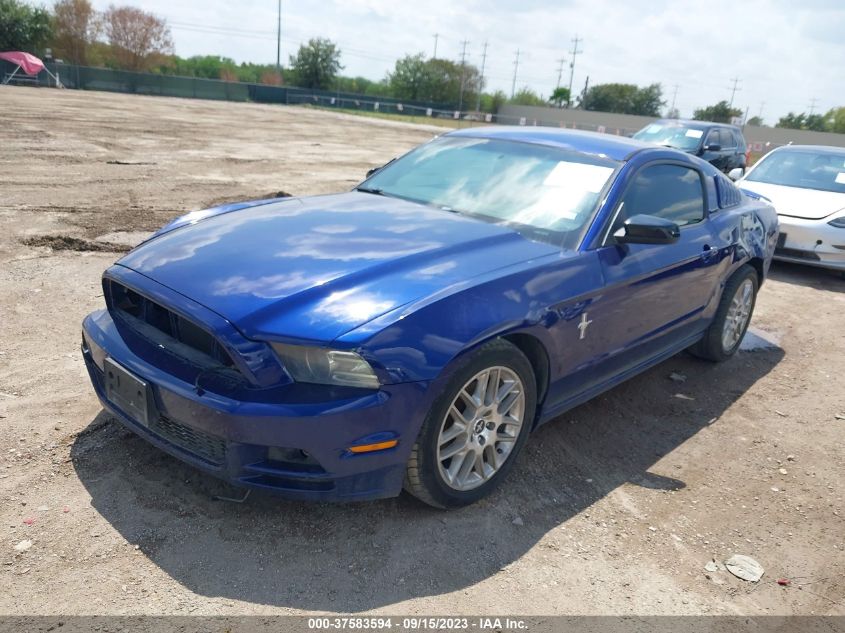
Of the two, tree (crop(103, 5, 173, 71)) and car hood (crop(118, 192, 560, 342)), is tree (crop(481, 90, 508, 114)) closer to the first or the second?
tree (crop(103, 5, 173, 71))

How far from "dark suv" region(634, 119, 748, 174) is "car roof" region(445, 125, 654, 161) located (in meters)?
9.59

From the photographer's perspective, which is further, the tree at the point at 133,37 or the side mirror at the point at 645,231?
the tree at the point at 133,37

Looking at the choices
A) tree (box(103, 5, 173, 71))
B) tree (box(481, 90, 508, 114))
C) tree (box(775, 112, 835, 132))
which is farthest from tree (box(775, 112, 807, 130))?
tree (box(103, 5, 173, 71))

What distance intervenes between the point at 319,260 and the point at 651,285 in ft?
6.44

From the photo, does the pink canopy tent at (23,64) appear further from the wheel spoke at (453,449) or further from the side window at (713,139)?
the wheel spoke at (453,449)

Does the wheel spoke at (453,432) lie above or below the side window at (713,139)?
below

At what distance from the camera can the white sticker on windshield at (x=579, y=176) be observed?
3859 millimetres

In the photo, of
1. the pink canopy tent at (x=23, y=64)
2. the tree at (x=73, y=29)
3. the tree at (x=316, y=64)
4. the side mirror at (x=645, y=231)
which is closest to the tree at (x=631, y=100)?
the tree at (x=316, y=64)

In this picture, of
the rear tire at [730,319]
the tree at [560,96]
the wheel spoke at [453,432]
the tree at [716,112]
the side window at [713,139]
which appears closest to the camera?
the wheel spoke at [453,432]

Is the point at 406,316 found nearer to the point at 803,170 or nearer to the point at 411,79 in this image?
the point at 803,170

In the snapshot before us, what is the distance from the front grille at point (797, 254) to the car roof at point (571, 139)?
483 centimetres

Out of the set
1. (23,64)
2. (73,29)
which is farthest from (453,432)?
(73,29)

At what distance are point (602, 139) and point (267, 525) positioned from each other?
10.1 feet

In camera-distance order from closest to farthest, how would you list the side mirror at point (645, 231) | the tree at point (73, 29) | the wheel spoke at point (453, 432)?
the wheel spoke at point (453, 432), the side mirror at point (645, 231), the tree at point (73, 29)
